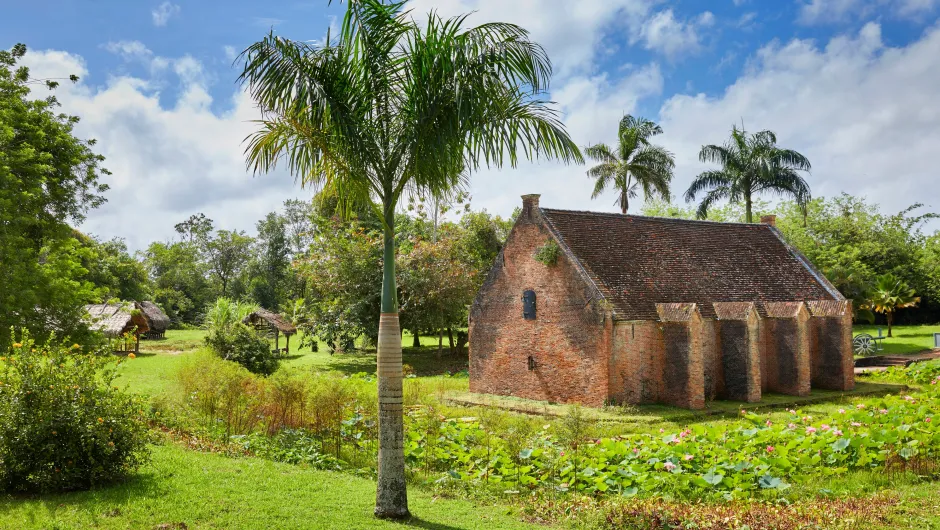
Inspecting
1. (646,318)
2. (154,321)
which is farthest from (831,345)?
(154,321)

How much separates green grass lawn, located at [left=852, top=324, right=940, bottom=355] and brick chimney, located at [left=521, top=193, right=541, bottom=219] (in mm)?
22129

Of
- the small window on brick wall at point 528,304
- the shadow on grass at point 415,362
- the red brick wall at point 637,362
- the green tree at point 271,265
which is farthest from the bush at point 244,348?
the green tree at point 271,265

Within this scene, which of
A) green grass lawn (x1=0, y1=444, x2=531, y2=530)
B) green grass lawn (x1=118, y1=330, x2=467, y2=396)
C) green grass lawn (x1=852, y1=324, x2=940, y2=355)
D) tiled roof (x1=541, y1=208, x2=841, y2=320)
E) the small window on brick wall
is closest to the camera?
green grass lawn (x1=0, y1=444, x2=531, y2=530)

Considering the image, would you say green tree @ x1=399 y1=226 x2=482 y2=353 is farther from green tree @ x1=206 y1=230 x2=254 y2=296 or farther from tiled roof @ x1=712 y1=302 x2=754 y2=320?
green tree @ x1=206 y1=230 x2=254 y2=296

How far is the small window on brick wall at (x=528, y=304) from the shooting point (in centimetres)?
2272

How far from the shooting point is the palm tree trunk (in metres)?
9.34

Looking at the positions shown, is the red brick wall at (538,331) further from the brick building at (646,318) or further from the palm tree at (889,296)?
the palm tree at (889,296)

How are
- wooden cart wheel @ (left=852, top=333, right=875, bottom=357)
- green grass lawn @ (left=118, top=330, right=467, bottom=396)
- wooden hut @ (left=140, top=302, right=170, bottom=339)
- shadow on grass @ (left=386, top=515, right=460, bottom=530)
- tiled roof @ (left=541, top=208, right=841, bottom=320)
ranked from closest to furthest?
shadow on grass @ (left=386, top=515, right=460, bottom=530) < tiled roof @ (left=541, top=208, right=841, bottom=320) < green grass lawn @ (left=118, top=330, right=467, bottom=396) < wooden cart wheel @ (left=852, top=333, right=875, bottom=357) < wooden hut @ (left=140, top=302, right=170, bottom=339)

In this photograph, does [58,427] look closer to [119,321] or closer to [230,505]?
[230,505]

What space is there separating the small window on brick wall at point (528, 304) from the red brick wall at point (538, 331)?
160 mm

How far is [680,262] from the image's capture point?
2419 cm

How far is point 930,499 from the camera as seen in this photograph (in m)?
9.59

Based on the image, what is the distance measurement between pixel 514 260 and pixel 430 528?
49.8 feet

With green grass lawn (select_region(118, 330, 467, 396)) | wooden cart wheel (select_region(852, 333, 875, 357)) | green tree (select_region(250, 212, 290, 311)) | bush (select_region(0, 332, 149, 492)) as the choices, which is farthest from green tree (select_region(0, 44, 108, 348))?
green tree (select_region(250, 212, 290, 311))
